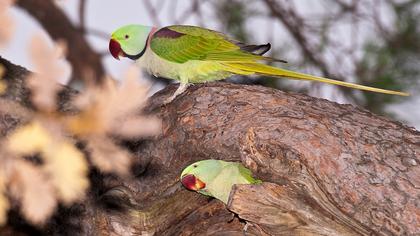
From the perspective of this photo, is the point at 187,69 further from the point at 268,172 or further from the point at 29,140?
the point at 29,140

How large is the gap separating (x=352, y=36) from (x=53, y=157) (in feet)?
13.2

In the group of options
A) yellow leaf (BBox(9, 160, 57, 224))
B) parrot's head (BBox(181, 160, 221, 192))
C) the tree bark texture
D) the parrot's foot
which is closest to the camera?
yellow leaf (BBox(9, 160, 57, 224))

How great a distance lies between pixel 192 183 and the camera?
2.34 meters

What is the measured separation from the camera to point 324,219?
2094 mm

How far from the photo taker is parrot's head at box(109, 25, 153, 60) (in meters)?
3.10

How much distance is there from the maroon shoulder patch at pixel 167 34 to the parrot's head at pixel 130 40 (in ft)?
0.26

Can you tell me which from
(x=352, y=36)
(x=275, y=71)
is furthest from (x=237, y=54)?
(x=352, y=36)

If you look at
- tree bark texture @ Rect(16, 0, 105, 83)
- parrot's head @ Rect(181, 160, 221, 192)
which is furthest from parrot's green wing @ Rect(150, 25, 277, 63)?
tree bark texture @ Rect(16, 0, 105, 83)

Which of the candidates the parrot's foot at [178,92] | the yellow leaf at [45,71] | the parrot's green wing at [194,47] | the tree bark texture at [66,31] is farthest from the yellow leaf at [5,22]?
the tree bark texture at [66,31]

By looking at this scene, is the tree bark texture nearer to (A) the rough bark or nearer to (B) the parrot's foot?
(B) the parrot's foot

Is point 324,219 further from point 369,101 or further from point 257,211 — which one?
point 369,101

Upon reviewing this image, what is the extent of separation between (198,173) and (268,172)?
25 centimetres

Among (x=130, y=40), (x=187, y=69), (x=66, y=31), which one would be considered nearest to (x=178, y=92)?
(x=187, y=69)

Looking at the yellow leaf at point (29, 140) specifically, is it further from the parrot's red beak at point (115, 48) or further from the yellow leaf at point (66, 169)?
the parrot's red beak at point (115, 48)
